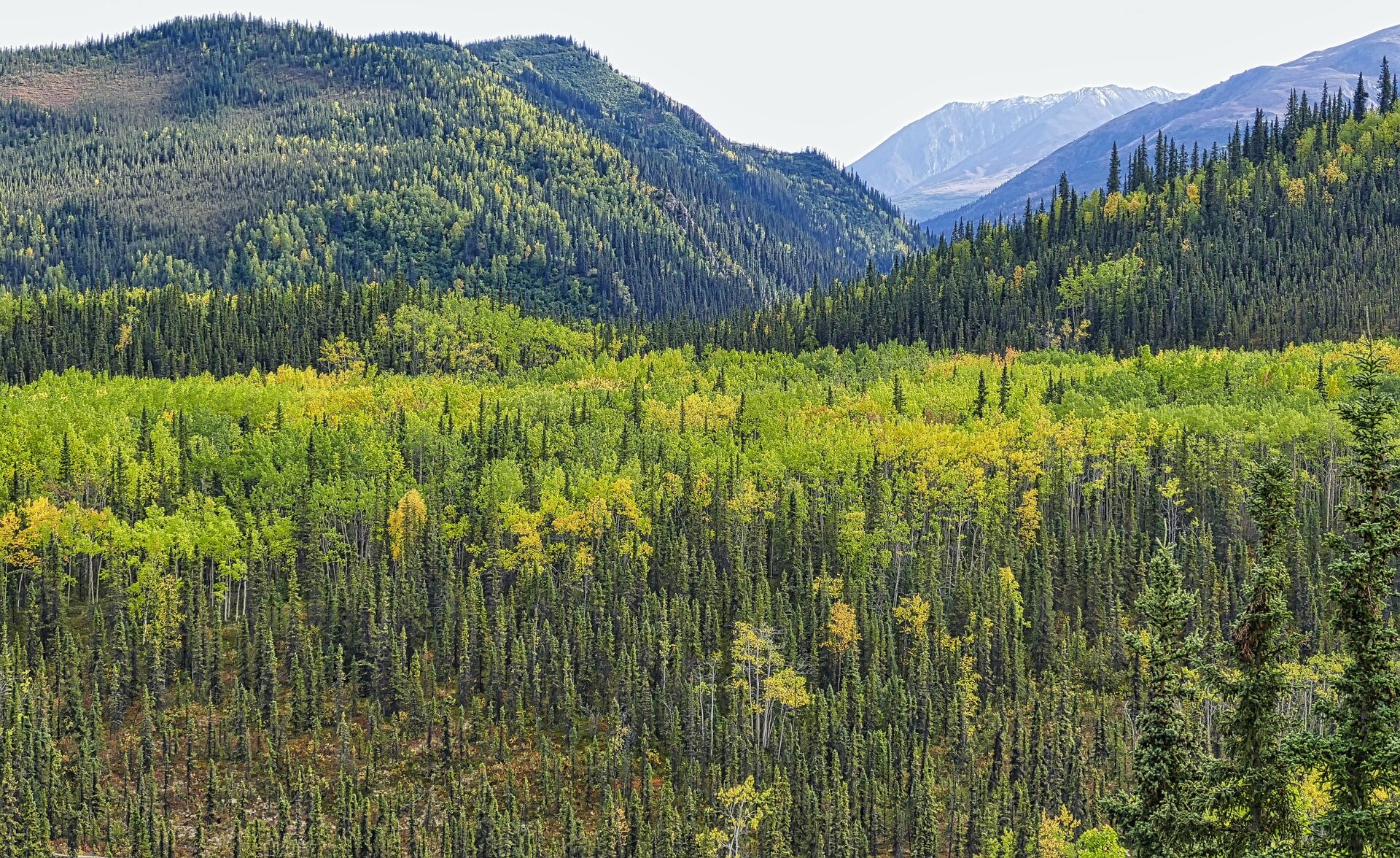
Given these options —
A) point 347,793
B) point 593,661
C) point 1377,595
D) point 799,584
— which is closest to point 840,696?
point 799,584

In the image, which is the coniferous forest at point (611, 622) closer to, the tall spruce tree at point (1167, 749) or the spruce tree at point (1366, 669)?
the tall spruce tree at point (1167, 749)

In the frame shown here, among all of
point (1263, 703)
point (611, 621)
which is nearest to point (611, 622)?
point (611, 621)

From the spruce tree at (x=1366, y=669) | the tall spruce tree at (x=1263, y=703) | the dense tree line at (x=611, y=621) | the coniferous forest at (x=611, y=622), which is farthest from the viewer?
the dense tree line at (x=611, y=621)

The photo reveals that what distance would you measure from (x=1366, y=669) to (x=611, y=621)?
9506 cm

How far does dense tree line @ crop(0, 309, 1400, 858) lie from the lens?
324 feet

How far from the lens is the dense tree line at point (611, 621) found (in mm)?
98875

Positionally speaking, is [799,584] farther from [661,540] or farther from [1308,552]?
[1308,552]

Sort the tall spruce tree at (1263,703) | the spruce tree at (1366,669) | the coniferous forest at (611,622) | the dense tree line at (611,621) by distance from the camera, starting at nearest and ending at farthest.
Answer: the spruce tree at (1366,669) < the tall spruce tree at (1263,703) < the coniferous forest at (611,622) < the dense tree line at (611,621)

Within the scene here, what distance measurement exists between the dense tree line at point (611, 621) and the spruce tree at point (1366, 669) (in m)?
47.8

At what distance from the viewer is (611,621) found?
11988cm

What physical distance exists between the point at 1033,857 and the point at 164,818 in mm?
65737

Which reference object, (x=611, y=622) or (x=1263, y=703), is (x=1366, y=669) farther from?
(x=611, y=622)

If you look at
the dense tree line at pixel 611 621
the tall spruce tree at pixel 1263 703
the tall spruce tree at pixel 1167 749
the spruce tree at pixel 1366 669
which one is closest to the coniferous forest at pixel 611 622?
the dense tree line at pixel 611 621

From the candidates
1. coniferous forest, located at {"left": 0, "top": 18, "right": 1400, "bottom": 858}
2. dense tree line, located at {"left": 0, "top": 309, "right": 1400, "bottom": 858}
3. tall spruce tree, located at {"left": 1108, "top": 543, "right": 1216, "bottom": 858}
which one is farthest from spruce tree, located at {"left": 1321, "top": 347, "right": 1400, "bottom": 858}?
dense tree line, located at {"left": 0, "top": 309, "right": 1400, "bottom": 858}
